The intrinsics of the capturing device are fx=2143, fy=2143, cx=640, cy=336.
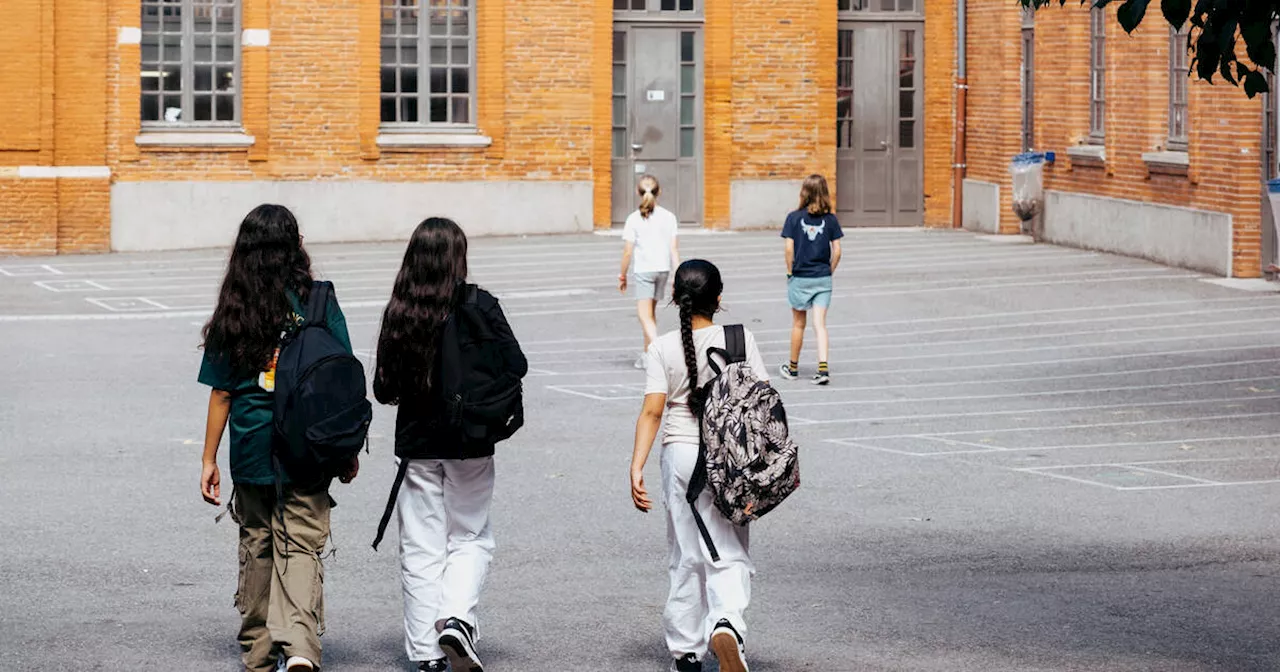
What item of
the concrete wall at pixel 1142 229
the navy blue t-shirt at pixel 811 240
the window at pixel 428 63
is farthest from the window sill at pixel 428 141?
the navy blue t-shirt at pixel 811 240

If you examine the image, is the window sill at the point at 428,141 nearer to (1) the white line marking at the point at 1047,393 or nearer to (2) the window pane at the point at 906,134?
(2) the window pane at the point at 906,134

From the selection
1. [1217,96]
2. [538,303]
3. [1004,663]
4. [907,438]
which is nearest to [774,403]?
[1004,663]

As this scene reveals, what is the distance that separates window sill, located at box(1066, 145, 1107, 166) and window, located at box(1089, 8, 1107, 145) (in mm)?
187

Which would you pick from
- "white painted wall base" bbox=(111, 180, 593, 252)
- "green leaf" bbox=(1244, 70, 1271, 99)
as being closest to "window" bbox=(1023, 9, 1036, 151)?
"white painted wall base" bbox=(111, 180, 593, 252)

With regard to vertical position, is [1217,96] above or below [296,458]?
above

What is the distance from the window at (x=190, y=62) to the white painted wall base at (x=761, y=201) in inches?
282

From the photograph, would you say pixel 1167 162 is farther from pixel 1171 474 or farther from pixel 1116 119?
pixel 1171 474

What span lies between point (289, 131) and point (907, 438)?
17.1 metres

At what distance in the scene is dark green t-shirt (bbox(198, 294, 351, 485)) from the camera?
7391 millimetres

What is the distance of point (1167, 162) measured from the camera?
1003 inches

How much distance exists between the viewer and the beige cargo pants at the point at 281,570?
24.2 feet

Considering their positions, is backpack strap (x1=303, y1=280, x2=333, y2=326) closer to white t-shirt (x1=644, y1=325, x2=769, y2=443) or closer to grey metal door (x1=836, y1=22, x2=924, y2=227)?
white t-shirt (x1=644, y1=325, x2=769, y2=443)

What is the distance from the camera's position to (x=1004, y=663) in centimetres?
780

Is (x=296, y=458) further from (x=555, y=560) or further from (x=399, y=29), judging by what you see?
(x=399, y=29)
